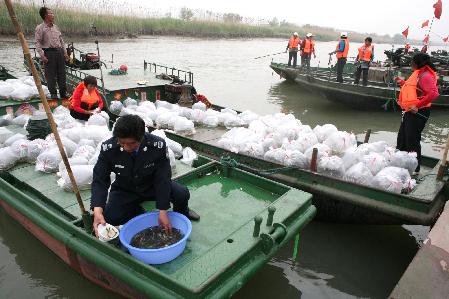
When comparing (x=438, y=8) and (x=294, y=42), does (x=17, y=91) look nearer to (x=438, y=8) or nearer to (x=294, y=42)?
(x=438, y=8)

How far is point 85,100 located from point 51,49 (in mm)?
1993

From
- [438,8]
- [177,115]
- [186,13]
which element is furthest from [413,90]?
[186,13]

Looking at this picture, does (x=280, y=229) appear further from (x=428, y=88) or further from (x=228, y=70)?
(x=228, y=70)

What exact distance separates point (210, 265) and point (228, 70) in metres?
16.9

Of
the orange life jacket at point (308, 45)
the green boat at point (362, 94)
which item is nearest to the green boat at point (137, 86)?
the green boat at point (362, 94)

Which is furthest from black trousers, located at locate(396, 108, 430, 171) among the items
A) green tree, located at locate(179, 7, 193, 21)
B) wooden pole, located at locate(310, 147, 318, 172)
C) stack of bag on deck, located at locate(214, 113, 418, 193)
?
green tree, located at locate(179, 7, 193, 21)

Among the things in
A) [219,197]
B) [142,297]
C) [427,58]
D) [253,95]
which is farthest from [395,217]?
[253,95]

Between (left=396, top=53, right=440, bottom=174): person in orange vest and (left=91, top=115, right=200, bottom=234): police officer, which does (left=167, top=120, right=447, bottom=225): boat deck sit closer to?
(left=396, top=53, right=440, bottom=174): person in orange vest

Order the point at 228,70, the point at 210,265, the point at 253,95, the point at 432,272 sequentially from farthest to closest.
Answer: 1. the point at 228,70
2. the point at 253,95
3. the point at 432,272
4. the point at 210,265

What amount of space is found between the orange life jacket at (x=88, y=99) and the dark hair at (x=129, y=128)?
3.49m

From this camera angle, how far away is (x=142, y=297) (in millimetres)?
2625

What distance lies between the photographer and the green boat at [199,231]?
7.92 feet

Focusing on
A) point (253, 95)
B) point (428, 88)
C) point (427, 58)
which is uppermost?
point (427, 58)

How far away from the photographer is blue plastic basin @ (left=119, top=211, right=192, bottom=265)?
8.16ft
